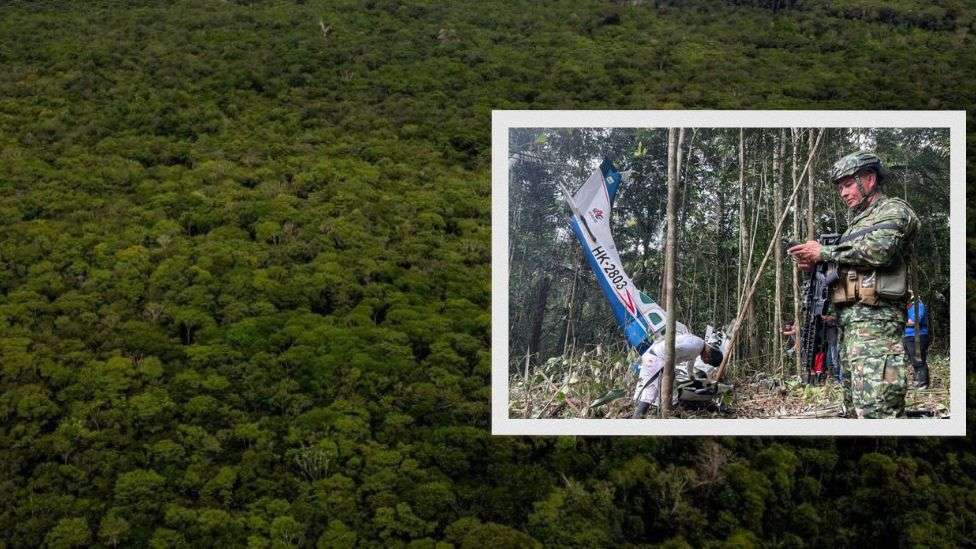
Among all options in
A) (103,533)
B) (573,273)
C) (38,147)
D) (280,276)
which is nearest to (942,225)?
(573,273)

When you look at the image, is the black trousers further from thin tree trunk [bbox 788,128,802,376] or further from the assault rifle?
thin tree trunk [bbox 788,128,802,376]

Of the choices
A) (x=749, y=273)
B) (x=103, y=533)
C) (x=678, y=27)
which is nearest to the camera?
(x=749, y=273)

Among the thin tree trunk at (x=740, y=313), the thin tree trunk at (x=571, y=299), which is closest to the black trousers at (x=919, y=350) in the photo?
the thin tree trunk at (x=740, y=313)

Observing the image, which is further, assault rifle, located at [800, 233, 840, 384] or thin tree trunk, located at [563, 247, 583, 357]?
thin tree trunk, located at [563, 247, 583, 357]

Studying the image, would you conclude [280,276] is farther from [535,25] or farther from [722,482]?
[535,25]

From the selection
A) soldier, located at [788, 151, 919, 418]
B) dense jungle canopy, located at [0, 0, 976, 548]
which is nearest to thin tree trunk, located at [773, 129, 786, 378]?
soldier, located at [788, 151, 919, 418]

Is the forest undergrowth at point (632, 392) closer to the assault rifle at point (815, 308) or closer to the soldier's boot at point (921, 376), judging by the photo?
the soldier's boot at point (921, 376)
